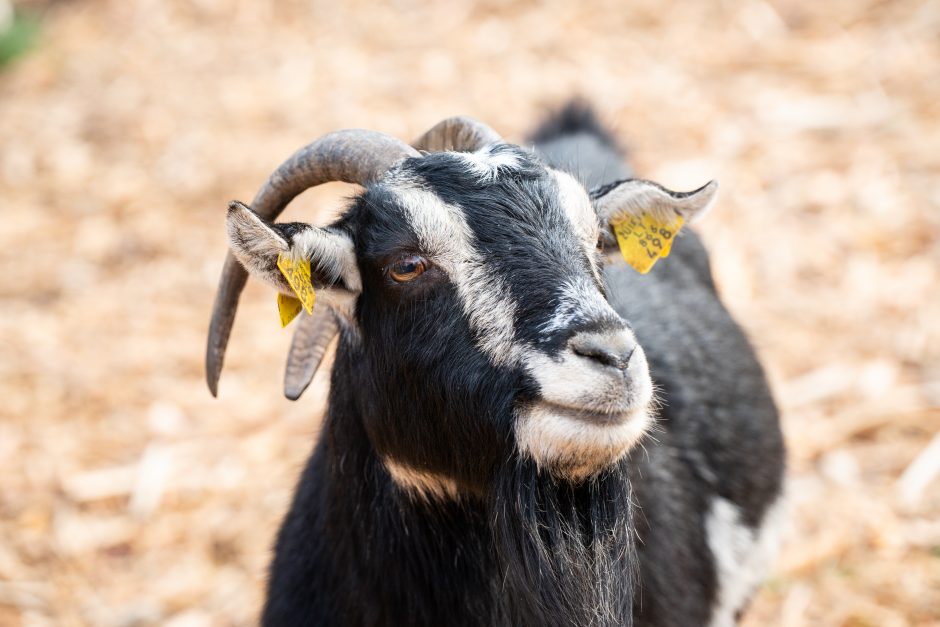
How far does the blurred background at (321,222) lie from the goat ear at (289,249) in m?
2.53

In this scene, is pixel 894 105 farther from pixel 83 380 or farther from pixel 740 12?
pixel 83 380

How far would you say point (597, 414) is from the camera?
2.26m

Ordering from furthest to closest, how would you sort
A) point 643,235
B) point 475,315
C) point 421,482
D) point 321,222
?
1. point 321,222
2. point 643,235
3. point 421,482
4. point 475,315

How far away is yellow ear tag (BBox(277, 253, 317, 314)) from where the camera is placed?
2.57 meters

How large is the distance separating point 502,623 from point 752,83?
733cm

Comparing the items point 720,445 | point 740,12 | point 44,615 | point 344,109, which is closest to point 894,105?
point 740,12

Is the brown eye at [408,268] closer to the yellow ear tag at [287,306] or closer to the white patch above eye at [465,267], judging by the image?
the white patch above eye at [465,267]

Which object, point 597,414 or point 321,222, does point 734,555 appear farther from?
point 321,222

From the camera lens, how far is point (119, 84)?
981cm

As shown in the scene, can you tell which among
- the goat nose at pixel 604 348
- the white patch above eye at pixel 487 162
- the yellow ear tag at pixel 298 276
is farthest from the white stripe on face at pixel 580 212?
the yellow ear tag at pixel 298 276

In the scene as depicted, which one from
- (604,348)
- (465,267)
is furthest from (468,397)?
(604,348)

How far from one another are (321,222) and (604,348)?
4.24m

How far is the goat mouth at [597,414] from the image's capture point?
226 centimetres

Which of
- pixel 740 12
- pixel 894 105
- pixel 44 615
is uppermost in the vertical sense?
pixel 740 12
